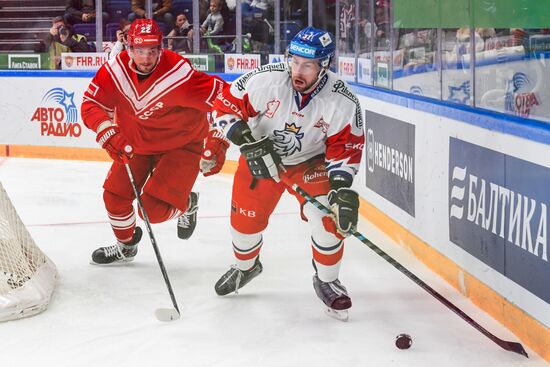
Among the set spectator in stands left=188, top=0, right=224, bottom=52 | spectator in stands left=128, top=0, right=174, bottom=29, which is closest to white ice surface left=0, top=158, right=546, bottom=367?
spectator in stands left=188, top=0, right=224, bottom=52

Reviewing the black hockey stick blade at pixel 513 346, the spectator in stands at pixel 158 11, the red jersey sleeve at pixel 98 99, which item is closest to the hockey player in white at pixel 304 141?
the black hockey stick blade at pixel 513 346

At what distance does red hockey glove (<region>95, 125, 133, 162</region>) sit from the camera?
12.6ft

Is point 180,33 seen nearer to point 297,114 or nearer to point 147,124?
point 147,124

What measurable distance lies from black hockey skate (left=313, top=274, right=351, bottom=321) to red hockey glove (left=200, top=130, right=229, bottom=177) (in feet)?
1.94

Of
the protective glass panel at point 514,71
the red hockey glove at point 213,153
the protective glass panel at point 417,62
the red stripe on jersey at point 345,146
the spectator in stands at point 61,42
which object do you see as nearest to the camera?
the protective glass panel at point 514,71

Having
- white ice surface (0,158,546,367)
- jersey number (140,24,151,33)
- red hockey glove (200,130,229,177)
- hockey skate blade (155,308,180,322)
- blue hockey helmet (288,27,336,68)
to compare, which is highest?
jersey number (140,24,151,33)

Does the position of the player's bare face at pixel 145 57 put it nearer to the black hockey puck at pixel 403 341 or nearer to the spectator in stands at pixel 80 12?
the black hockey puck at pixel 403 341

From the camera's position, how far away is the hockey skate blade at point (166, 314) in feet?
11.1

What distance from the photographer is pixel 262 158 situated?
3299 millimetres

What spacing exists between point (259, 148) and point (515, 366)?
1114mm

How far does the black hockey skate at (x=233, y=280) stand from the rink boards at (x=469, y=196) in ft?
2.70

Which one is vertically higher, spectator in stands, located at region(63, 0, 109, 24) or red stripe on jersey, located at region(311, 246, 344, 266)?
spectator in stands, located at region(63, 0, 109, 24)

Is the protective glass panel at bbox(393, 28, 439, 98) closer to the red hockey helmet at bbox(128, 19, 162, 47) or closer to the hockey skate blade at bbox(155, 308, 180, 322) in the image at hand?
the red hockey helmet at bbox(128, 19, 162, 47)

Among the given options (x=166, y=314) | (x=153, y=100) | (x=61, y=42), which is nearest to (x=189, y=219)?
(x=153, y=100)
